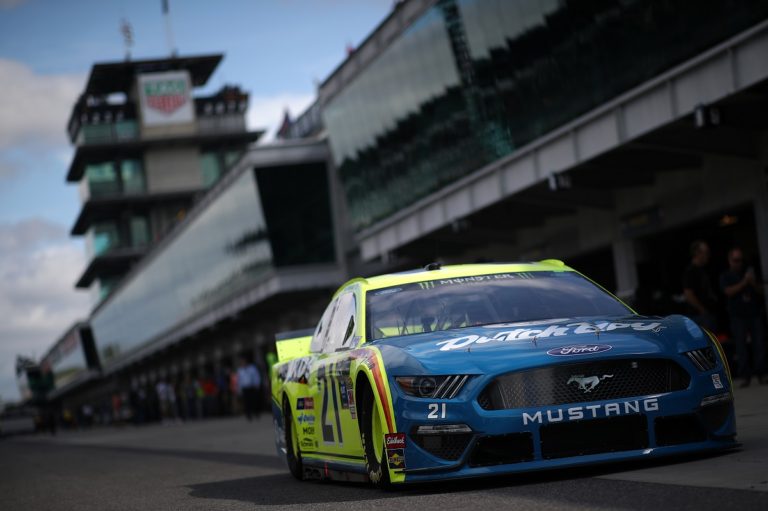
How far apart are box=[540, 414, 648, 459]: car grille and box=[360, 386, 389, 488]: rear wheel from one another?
1.02 m

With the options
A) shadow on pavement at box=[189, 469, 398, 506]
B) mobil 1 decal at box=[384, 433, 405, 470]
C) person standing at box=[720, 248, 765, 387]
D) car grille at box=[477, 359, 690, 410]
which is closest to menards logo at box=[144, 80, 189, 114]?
person standing at box=[720, 248, 765, 387]

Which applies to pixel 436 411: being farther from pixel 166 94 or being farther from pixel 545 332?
pixel 166 94

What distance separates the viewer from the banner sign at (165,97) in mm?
106250

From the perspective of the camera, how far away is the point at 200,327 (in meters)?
65.1

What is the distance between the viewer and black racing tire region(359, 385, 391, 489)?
26.5ft

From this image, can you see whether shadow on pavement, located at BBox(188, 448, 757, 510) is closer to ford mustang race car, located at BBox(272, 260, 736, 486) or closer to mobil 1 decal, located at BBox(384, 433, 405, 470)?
ford mustang race car, located at BBox(272, 260, 736, 486)

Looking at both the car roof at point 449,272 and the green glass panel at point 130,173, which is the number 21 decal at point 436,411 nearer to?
the car roof at point 449,272

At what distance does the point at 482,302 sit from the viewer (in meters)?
8.91

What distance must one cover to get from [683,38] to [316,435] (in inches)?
486

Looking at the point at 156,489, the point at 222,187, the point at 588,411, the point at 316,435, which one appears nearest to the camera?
the point at 588,411

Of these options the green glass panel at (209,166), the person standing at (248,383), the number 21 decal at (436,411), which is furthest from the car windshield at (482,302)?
the green glass panel at (209,166)

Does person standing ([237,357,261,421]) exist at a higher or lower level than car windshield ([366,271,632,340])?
lower

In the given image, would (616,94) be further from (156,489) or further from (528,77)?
(156,489)

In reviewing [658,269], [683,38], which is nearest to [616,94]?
[683,38]
